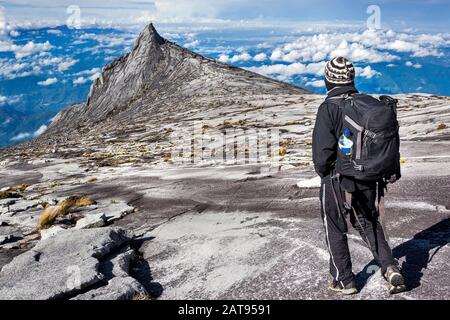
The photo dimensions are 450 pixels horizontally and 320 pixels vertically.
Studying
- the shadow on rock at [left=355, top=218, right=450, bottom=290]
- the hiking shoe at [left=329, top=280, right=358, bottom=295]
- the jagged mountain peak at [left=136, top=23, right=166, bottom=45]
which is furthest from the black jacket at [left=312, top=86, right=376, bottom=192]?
the jagged mountain peak at [left=136, top=23, right=166, bottom=45]

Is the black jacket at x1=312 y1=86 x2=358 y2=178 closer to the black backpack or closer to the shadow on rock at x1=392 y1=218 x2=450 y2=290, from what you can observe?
the black backpack

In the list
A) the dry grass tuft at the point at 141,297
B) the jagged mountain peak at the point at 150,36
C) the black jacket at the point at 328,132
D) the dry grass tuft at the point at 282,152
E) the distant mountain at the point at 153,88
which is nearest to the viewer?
the black jacket at the point at 328,132

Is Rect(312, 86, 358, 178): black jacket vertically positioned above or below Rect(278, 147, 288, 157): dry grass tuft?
above

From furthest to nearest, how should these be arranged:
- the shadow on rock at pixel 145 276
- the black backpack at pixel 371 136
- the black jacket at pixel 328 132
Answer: the shadow on rock at pixel 145 276, the black jacket at pixel 328 132, the black backpack at pixel 371 136

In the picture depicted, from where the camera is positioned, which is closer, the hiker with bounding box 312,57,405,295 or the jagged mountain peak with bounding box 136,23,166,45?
the hiker with bounding box 312,57,405,295

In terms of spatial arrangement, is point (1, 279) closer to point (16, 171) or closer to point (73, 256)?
point (73, 256)

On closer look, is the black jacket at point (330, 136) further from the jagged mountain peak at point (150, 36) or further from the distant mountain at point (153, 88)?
the jagged mountain peak at point (150, 36)

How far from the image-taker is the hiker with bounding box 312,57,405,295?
6.89m

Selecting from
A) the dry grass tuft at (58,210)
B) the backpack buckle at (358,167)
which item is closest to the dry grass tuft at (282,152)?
the dry grass tuft at (58,210)

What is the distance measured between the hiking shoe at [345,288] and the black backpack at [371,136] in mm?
2169

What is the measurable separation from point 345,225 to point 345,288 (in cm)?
121

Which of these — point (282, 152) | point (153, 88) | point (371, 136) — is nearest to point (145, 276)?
point (371, 136)

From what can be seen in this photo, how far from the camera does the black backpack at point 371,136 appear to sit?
6777 millimetres
